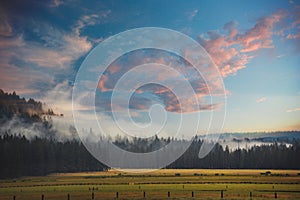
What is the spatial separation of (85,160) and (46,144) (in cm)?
2377

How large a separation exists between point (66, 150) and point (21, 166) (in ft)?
128

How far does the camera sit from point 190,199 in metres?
51.8

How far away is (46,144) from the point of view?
192 m

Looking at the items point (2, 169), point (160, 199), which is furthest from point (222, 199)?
point (2, 169)

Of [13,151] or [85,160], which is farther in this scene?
[85,160]

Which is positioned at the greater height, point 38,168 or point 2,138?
point 2,138

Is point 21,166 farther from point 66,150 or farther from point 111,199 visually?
point 111,199

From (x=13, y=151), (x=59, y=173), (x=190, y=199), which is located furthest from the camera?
(x=59, y=173)

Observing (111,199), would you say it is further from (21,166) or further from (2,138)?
(2,138)

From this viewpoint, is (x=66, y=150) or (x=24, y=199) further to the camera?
(x=66, y=150)

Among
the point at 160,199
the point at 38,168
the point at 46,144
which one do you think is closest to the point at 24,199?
the point at 160,199

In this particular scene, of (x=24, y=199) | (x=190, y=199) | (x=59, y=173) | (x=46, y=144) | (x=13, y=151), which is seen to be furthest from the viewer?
(x=46, y=144)

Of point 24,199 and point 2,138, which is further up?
point 2,138

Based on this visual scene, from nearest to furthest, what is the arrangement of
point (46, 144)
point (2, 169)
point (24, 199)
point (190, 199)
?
point (190, 199), point (24, 199), point (2, 169), point (46, 144)
